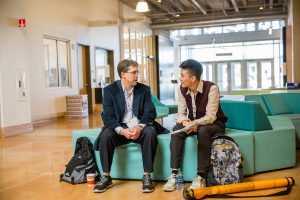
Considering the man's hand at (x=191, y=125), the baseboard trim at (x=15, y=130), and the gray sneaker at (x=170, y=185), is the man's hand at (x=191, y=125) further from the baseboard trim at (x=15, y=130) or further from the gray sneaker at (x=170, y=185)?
the baseboard trim at (x=15, y=130)

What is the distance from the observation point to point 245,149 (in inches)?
139

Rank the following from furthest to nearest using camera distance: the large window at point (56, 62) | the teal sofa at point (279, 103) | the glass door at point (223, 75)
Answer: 1. the glass door at point (223, 75)
2. the large window at point (56, 62)
3. the teal sofa at point (279, 103)

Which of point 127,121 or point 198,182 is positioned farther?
point 127,121

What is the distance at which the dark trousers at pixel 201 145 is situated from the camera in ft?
10.5

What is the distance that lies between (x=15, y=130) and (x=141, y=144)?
4806mm

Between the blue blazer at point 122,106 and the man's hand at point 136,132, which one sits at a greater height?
the blue blazer at point 122,106

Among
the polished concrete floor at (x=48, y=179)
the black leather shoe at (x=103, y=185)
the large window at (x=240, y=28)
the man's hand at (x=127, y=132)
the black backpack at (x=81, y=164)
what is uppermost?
the large window at (x=240, y=28)

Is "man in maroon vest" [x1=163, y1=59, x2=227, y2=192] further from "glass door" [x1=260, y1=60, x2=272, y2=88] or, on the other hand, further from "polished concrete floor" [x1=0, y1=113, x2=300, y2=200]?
"glass door" [x1=260, y1=60, x2=272, y2=88]

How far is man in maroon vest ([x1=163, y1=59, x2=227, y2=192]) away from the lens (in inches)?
126

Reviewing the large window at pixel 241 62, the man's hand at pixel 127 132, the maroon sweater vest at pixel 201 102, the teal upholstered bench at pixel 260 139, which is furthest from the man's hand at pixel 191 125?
the large window at pixel 241 62

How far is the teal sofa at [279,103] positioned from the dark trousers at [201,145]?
251 centimetres

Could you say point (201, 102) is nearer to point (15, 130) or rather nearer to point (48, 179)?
point (48, 179)

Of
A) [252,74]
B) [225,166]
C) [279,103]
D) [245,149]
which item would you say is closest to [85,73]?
[279,103]

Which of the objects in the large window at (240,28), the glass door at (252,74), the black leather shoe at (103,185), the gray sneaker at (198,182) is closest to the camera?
the gray sneaker at (198,182)
